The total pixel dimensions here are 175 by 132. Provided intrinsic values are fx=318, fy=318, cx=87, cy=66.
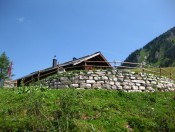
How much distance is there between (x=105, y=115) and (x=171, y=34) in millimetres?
189604

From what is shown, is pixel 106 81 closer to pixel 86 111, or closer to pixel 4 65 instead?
pixel 86 111

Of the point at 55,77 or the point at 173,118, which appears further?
the point at 55,77

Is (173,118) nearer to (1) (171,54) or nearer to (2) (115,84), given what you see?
(2) (115,84)

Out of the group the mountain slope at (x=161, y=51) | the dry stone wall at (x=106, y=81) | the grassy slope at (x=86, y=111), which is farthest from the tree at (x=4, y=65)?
the mountain slope at (x=161, y=51)

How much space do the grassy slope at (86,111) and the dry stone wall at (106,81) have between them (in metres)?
3.08

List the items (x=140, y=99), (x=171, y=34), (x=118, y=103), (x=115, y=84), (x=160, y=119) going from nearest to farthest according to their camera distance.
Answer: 1. (x=160, y=119)
2. (x=118, y=103)
3. (x=140, y=99)
4. (x=115, y=84)
5. (x=171, y=34)

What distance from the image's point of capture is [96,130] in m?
16.3

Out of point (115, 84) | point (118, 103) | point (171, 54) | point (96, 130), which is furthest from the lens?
point (171, 54)

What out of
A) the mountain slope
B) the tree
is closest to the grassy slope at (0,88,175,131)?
the tree

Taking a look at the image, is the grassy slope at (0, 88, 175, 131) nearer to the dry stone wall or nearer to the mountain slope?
the dry stone wall

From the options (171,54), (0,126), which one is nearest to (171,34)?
(171,54)

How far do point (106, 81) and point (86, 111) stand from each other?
8518mm

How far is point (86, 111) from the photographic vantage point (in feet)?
62.2

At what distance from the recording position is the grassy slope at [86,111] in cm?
1623
